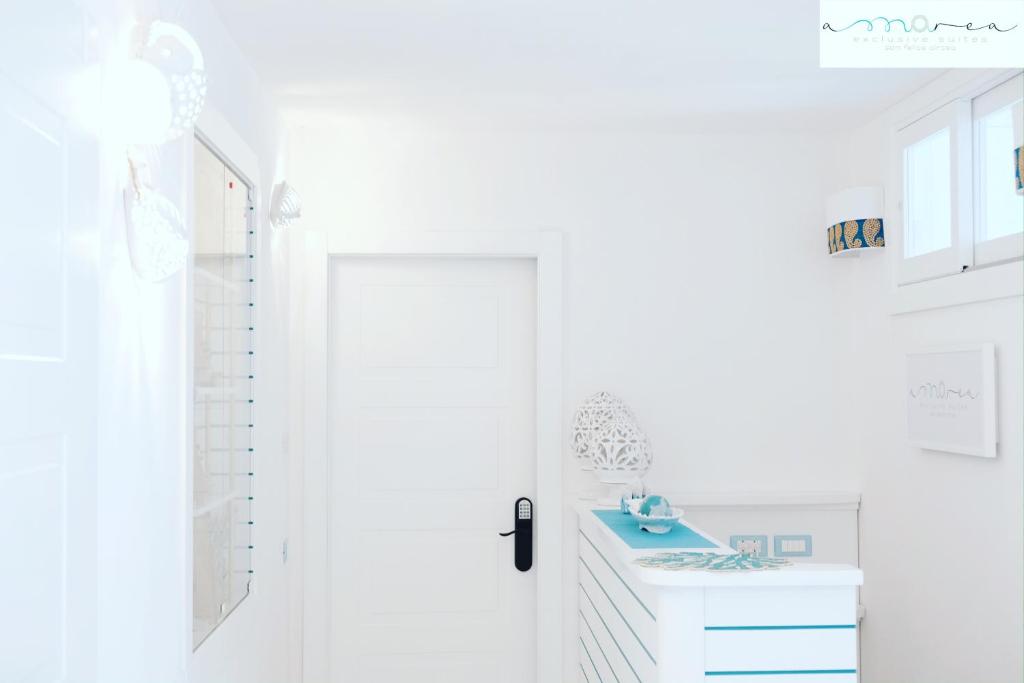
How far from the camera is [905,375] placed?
10.4 feet

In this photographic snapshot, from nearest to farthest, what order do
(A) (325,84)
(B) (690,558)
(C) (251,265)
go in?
(B) (690,558)
(C) (251,265)
(A) (325,84)

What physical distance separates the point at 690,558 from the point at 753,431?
1.45 meters

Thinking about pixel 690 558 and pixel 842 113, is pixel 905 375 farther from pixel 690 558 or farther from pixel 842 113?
pixel 690 558

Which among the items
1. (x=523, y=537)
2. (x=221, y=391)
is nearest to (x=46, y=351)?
(x=221, y=391)

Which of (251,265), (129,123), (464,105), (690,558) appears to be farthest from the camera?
(464,105)

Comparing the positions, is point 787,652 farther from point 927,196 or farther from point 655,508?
point 927,196

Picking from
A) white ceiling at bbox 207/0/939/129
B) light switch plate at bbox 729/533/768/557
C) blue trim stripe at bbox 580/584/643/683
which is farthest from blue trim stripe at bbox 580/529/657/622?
white ceiling at bbox 207/0/939/129

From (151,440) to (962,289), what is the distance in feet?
7.78

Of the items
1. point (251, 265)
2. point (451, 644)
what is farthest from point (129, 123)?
point (451, 644)

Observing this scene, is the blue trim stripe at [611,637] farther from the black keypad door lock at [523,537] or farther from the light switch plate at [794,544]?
the light switch plate at [794,544]

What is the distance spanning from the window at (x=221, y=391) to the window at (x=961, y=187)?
219cm

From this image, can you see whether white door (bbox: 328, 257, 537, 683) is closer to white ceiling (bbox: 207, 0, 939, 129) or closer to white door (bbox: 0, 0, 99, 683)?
white ceiling (bbox: 207, 0, 939, 129)

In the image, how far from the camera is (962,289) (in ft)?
9.26

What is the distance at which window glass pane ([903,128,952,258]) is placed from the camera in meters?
3.04
